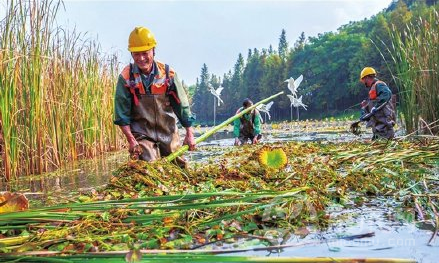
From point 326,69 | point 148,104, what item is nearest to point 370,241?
point 148,104

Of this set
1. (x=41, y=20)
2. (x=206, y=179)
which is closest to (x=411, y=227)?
(x=206, y=179)

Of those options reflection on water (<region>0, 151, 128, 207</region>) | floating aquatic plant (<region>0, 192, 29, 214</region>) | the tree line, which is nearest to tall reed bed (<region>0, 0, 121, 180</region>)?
reflection on water (<region>0, 151, 128, 207</region>)

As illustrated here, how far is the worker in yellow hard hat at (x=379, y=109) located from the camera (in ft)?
26.4

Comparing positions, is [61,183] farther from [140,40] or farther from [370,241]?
[370,241]

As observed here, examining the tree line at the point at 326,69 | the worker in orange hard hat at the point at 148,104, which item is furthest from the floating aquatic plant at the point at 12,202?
the tree line at the point at 326,69

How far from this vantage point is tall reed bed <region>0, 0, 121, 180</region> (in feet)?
16.2

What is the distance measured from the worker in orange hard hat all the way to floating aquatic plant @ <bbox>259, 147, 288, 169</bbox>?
0.72m

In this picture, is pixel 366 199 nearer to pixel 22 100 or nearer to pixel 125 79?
pixel 125 79

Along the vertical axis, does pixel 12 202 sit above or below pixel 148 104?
below

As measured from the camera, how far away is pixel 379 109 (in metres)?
8.06

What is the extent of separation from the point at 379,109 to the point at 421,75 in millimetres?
1354

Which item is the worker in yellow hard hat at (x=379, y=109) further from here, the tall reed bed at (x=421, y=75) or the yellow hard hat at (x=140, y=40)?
the yellow hard hat at (x=140, y=40)

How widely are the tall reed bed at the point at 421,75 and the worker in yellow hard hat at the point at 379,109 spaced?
0.46m

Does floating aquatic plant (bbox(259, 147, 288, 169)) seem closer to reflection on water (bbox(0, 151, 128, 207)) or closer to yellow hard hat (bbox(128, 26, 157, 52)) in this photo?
yellow hard hat (bbox(128, 26, 157, 52))
